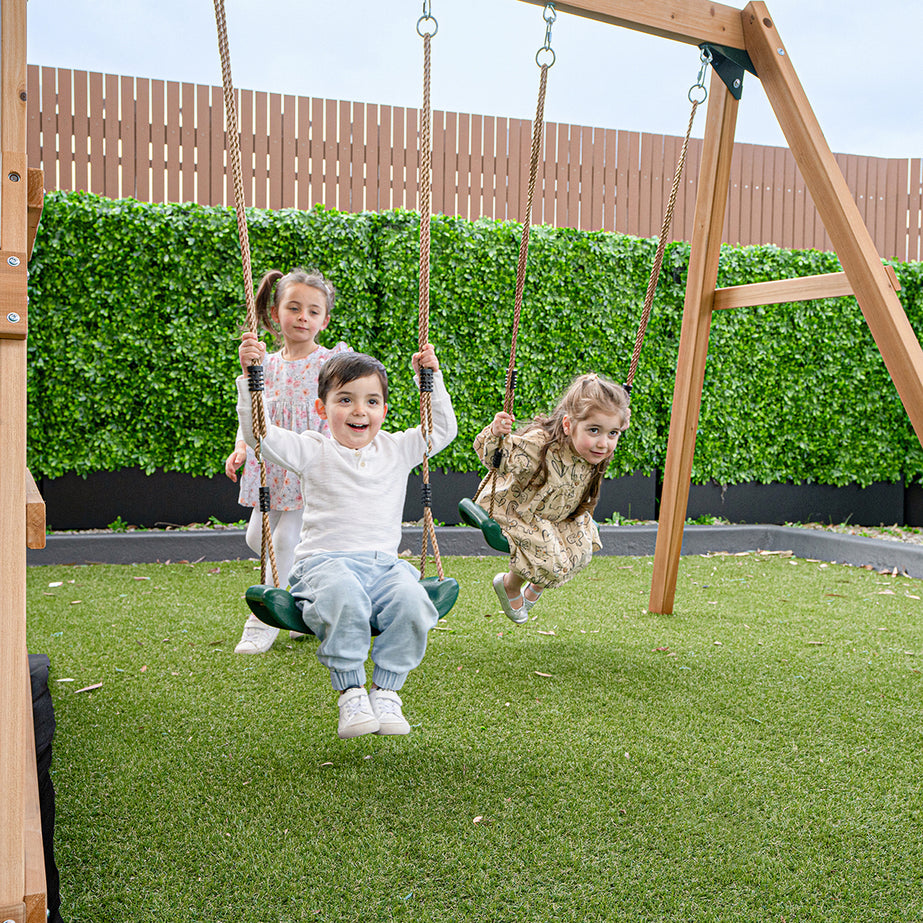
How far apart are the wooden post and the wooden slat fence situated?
6.33m

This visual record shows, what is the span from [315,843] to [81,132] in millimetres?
7395

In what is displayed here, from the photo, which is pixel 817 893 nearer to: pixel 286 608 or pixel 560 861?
pixel 560 861

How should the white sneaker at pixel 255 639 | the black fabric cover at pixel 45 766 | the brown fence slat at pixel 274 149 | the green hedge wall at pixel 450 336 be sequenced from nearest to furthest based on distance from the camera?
the black fabric cover at pixel 45 766 < the white sneaker at pixel 255 639 < the green hedge wall at pixel 450 336 < the brown fence slat at pixel 274 149

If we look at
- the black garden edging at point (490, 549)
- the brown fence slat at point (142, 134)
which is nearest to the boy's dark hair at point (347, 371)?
the black garden edging at point (490, 549)

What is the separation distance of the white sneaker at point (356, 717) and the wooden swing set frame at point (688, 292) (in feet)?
2.27

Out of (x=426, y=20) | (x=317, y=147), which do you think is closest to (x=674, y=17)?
(x=426, y=20)

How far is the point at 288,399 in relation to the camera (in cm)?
358

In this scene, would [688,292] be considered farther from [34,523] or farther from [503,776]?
[34,523]

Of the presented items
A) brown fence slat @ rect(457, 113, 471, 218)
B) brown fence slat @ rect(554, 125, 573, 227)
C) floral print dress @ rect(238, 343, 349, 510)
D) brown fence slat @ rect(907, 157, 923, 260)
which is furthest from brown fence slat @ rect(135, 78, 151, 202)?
brown fence slat @ rect(907, 157, 923, 260)

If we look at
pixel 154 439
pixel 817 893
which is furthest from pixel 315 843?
pixel 154 439

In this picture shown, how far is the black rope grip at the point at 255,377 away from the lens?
2252 mm

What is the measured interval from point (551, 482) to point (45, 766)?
194 centimetres

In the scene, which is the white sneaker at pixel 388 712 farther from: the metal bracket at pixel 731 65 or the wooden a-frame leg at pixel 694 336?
the metal bracket at pixel 731 65

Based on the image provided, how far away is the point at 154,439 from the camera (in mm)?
5629
